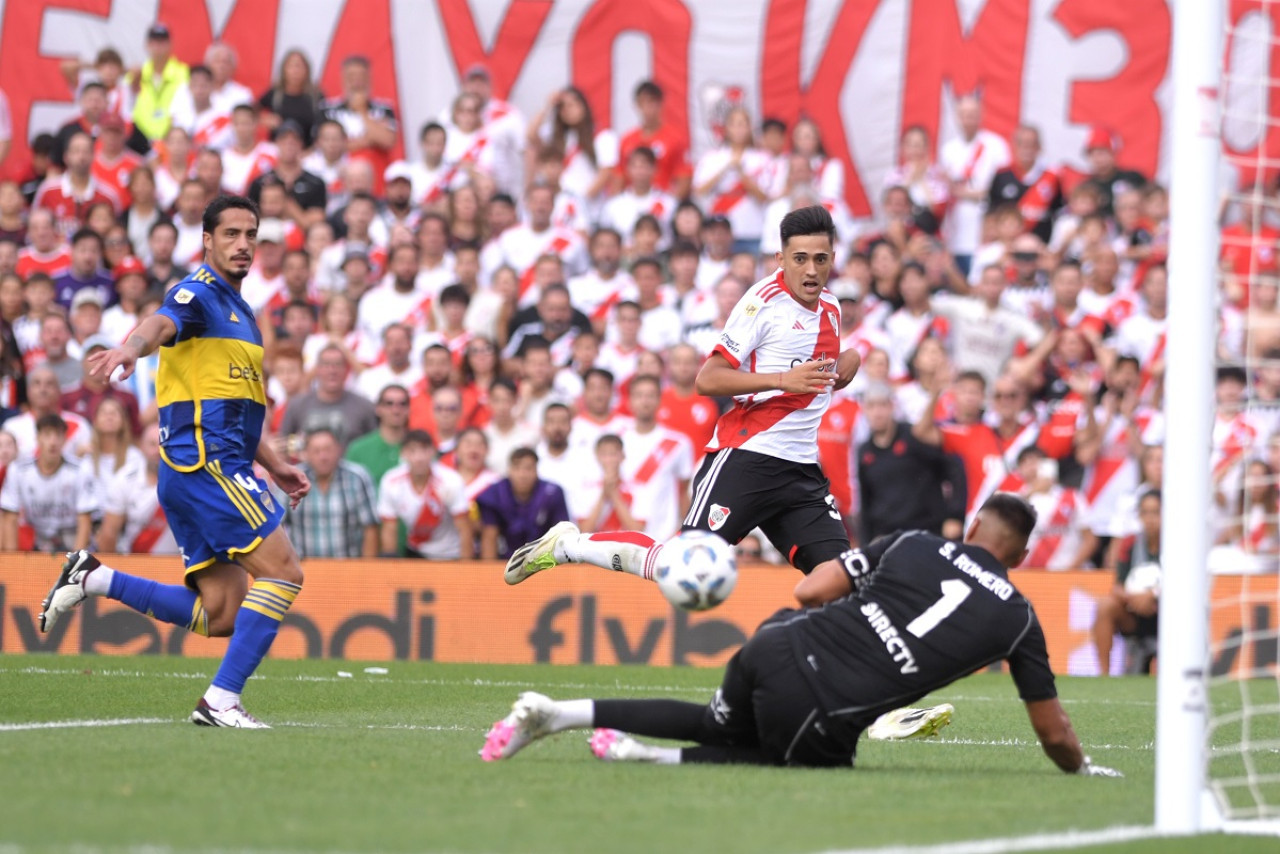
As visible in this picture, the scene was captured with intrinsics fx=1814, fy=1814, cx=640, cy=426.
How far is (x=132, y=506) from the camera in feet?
54.5

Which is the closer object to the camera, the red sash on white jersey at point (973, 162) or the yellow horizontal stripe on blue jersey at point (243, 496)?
the yellow horizontal stripe on blue jersey at point (243, 496)

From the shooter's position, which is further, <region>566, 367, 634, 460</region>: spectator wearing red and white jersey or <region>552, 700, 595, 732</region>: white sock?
<region>566, 367, 634, 460</region>: spectator wearing red and white jersey

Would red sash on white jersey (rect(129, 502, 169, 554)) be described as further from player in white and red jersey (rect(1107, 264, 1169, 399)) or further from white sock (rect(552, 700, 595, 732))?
white sock (rect(552, 700, 595, 732))

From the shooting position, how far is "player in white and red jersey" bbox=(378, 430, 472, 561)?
1603 centimetres

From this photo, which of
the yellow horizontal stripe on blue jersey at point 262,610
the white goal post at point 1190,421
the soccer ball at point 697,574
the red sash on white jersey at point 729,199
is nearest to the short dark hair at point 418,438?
the red sash on white jersey at point 729,199

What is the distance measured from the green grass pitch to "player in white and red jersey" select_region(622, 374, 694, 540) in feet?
18.4

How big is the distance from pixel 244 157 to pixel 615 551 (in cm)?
1197

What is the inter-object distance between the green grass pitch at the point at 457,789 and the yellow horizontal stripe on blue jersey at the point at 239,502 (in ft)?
3.50

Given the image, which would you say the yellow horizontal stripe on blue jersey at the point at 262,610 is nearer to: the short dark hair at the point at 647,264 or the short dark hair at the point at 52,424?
the short dark hair at the point at 52,424

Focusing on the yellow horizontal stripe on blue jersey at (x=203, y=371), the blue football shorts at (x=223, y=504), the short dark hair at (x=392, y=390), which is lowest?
the blue football shorts at (x=223, y=504)

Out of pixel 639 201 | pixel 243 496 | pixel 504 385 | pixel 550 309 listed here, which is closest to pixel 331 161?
pixel 639 201

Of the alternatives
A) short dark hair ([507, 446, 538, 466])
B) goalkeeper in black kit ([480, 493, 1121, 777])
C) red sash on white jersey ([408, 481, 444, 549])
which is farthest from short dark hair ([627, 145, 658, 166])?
goalkeeper in black kit ([480, 493, 1121, 777])

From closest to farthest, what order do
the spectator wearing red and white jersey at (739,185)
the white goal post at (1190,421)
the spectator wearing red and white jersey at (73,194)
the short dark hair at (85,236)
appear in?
the white goal post at (1190,421), the short dark hair at (85,236), the spectator wearing red and white jersey at (739,185), the spectator wearing red and white jersey at (73,194)

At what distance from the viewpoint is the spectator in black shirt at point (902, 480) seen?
15.5 metres
